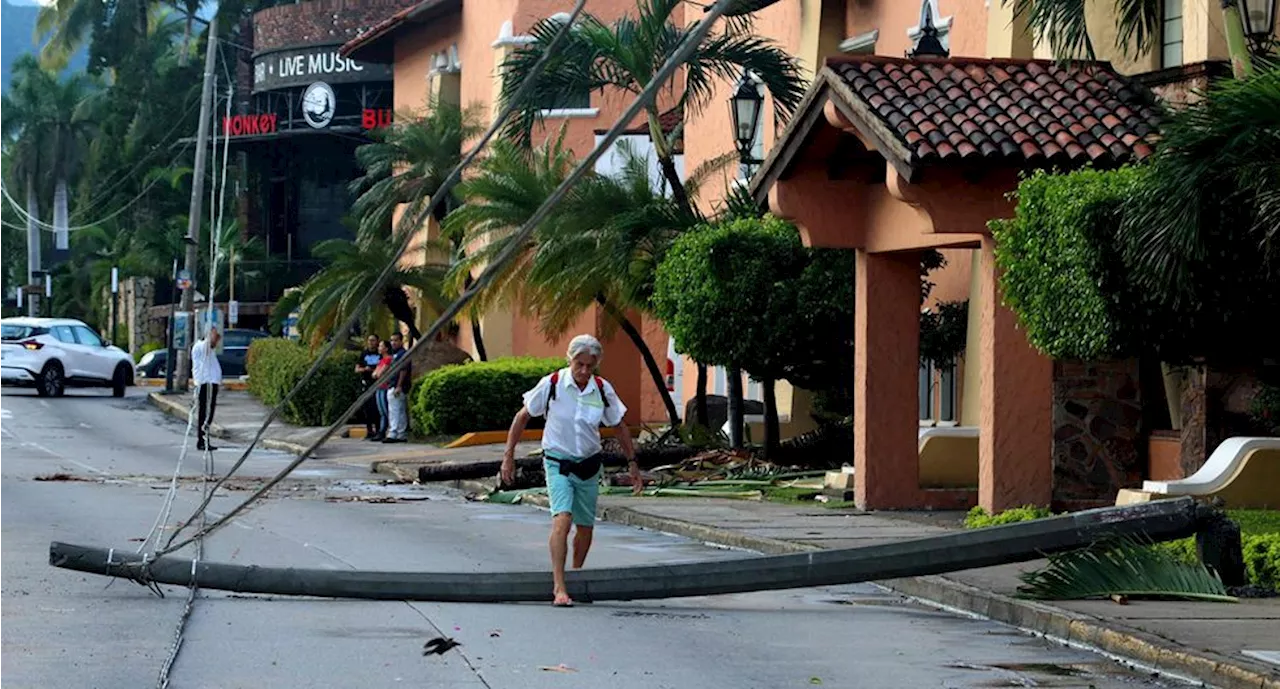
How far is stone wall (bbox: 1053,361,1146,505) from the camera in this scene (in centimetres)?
2050

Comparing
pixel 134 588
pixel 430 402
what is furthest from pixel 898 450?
pixel 430 402

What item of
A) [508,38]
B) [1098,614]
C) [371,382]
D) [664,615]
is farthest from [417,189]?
[1098,614]

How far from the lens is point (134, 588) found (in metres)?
13.8

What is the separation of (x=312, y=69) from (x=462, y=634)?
60.6m

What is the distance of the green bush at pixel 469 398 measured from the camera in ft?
119

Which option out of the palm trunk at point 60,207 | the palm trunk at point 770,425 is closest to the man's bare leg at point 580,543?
the palm trunk at point 770,425

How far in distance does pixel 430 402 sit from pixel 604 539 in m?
17.2

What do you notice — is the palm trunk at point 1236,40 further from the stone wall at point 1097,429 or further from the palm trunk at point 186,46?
the palm trunk at point 186,46

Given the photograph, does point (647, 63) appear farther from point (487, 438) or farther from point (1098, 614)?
point (1098, 614)

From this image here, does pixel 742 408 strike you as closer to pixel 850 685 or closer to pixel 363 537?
pixel 363 537

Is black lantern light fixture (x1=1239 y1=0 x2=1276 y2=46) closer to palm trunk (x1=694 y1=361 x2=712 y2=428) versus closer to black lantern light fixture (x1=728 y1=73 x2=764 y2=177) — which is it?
black lantern light fixture (x1=728 y1=73 x2=764 y2=177)

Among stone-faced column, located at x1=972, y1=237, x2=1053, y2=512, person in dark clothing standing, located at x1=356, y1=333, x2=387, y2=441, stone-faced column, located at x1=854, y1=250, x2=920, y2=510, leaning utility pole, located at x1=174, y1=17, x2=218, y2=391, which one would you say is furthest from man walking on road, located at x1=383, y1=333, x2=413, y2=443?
stone-faced column, located at x1=972, y1=237, x2=1053, y2=512

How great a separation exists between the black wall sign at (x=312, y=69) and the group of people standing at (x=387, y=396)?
110 feet

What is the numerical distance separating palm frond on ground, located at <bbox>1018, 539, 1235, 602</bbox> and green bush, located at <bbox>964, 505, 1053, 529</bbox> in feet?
16.9
